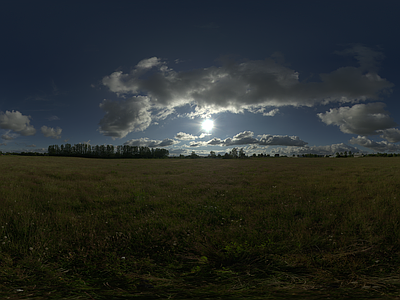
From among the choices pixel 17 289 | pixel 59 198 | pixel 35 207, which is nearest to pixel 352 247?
pixel 17 289

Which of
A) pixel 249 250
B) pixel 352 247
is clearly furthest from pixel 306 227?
pixel 249 250

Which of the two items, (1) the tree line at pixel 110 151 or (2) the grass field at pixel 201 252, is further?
(1) the tree line at pixel 110 151

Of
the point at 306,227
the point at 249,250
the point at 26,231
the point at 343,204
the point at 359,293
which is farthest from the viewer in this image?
the point at 343,204

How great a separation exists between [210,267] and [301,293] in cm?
187

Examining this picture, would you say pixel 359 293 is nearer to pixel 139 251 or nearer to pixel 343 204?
pixel 139 251

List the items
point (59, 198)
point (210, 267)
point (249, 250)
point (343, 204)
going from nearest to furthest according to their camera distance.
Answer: point (210, 267) → point (249, 250) → point (343, 204) → point (59, 198)

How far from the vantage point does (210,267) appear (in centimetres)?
441

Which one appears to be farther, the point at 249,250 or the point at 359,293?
the point at 249,250

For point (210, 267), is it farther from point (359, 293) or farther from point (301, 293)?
point (359, 293)

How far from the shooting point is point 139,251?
5.02 m

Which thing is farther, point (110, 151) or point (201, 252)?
point (110, 151)

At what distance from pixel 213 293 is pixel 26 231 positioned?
19.2ft

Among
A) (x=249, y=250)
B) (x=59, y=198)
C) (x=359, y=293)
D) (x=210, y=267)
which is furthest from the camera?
(x=59, y=198)

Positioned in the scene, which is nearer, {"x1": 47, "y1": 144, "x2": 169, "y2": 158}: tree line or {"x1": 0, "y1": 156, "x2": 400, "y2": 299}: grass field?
{"x1": 0, "y1": 156, "x2": 400, "y2": 299}: grass field
